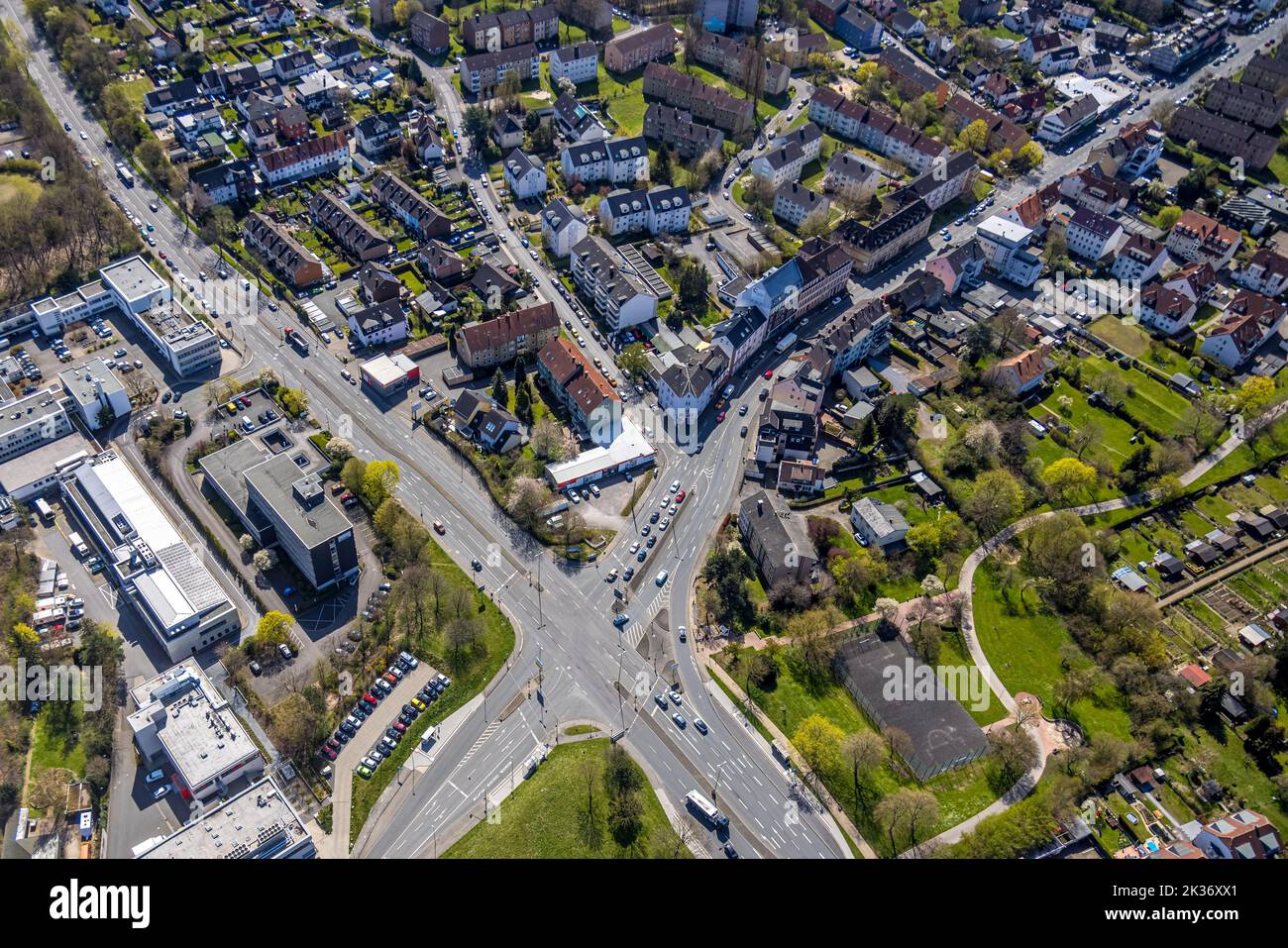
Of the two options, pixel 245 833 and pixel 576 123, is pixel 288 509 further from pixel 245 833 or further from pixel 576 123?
pixel 576 123

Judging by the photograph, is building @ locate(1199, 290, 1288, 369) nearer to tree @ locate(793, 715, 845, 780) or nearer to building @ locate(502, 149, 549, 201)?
tree @ locate(793, 715, 845, 780)

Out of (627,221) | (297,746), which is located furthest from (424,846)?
(627,221)

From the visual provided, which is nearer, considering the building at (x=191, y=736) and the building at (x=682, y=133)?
the building at (x=191, y=736)

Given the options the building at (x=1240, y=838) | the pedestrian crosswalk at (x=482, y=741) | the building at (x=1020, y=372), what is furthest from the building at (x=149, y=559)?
the building at (x=1020, y=372)

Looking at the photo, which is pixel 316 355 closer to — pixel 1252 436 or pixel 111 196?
pixel 111 196

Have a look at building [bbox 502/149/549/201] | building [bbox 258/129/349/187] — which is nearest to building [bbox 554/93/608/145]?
building [bbox 502/149/549/201]

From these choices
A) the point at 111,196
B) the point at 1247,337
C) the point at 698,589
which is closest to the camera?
the point at 698,589

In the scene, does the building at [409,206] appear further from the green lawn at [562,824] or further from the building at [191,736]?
the green lawn at [562,824]
